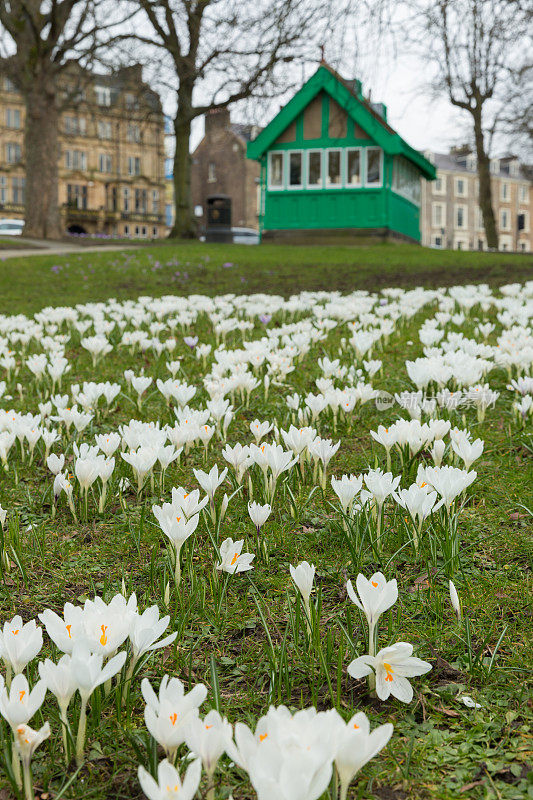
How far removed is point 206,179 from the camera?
60625 mm

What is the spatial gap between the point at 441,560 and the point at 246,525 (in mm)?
647

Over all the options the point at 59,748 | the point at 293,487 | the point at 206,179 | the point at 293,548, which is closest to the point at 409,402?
the point at 293,487

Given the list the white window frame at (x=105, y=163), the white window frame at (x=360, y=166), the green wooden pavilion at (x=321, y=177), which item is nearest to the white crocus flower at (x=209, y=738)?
the green wooden pavilion at (x=321, y=177)

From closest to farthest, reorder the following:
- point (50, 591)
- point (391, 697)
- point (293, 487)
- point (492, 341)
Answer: point (391, 697) < point (50, 591) < point (293, 487) < point (492, 341)

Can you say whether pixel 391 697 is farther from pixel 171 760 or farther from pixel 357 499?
pixel 357 499

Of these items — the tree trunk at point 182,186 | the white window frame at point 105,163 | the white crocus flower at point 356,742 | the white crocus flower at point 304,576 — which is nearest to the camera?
the white crocus flower at point 356,742

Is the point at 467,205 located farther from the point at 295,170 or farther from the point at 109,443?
the point at 109,443

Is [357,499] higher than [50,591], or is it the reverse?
[357,499]

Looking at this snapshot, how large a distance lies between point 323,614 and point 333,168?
29.3m

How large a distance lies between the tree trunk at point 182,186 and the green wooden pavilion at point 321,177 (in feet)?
10.2

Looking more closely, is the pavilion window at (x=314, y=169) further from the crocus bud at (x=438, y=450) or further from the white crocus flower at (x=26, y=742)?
the white crocus flower at (x=26, y=742)

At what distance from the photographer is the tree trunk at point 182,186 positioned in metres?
26.8

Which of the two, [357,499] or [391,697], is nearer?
[391,697]

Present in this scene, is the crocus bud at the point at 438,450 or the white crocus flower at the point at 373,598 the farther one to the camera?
the crocus bud at the point at 438,450
